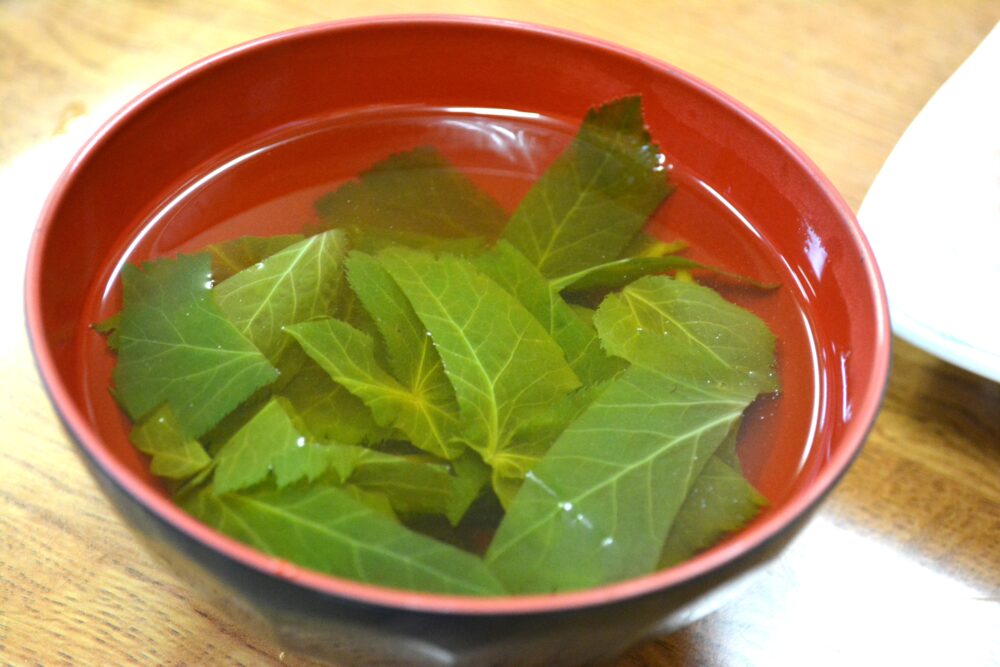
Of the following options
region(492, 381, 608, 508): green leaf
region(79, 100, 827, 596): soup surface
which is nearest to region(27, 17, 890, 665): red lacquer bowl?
region(79, 100, 827, 596): soup surface

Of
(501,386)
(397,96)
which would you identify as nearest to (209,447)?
(501,386)

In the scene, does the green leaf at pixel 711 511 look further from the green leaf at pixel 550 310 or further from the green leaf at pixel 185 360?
the green leaf at pixel 185 360

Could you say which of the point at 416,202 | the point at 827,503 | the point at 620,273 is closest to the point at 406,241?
the point at 416,202

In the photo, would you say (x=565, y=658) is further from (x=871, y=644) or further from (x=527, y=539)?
(x=871, y=644)

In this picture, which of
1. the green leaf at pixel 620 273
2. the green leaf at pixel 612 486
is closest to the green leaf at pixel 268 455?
the green leaf at pixel 612 486

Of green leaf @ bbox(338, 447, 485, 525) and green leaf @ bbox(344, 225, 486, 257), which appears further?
green leaf @ bbox(344, 225, 486, 257)

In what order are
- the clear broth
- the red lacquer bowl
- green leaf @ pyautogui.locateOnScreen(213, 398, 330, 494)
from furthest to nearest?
the clear broth → green leaf @ pyautogui.locateOnScreen(213, 398, 330, 494) → the red lacquer bowl

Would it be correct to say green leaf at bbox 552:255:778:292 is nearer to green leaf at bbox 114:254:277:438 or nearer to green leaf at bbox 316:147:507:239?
green leaf at bbox 316:147:507:239
